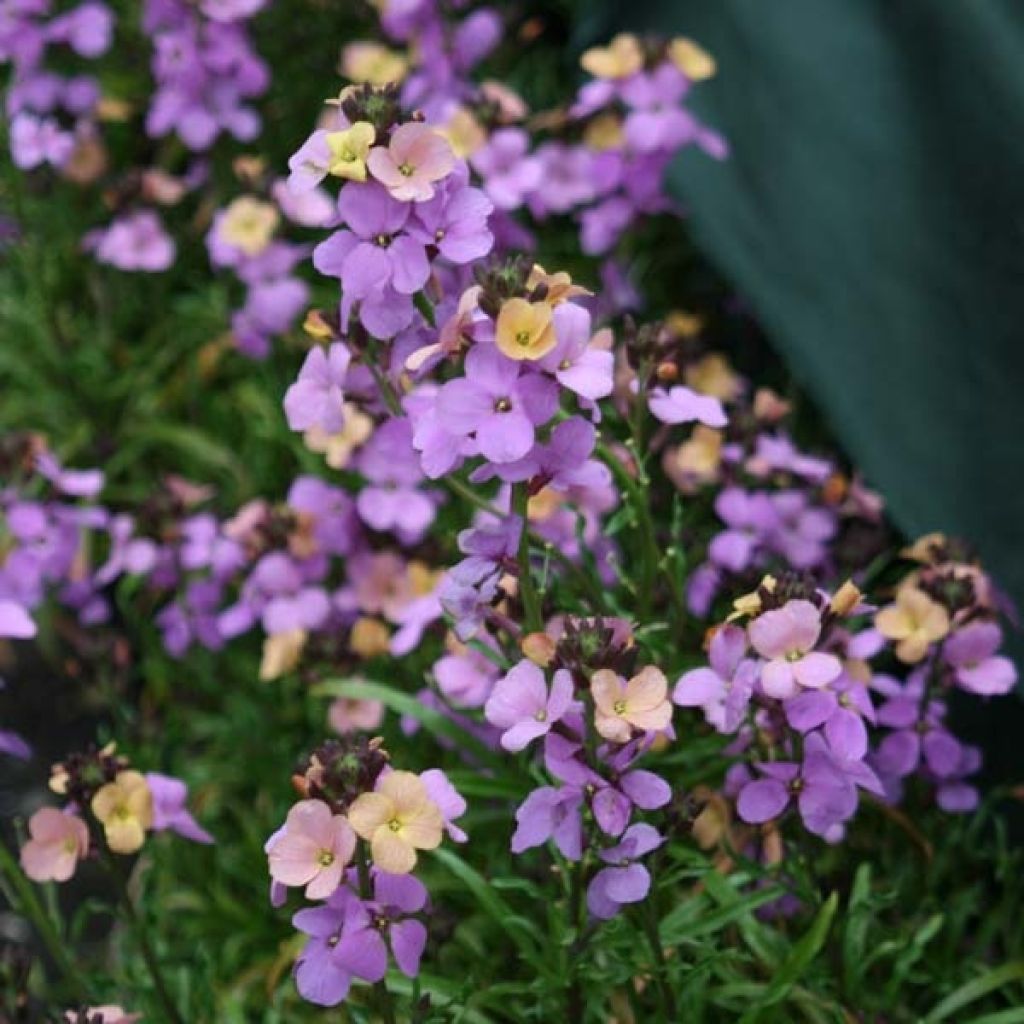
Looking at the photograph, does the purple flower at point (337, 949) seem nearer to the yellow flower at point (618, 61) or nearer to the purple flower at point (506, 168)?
the purple flower at point (506, 168)

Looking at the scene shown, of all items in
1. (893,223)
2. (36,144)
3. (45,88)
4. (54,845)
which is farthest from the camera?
(45,88)

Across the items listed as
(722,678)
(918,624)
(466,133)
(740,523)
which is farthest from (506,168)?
(722,678)

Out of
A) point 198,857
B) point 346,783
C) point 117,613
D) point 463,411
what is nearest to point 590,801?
point 346,783

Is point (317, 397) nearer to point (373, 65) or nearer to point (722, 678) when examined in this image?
point (722, 678)

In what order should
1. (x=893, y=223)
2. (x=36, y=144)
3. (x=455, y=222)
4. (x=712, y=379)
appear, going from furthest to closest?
(x=36, y=144) → (x=712, y=379) → (x=893, y=223) → (x=455, y=222)

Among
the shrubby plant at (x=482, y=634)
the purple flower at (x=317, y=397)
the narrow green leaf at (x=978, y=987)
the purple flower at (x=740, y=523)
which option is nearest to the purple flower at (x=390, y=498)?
the shrubby plant at (x=482, y=634)

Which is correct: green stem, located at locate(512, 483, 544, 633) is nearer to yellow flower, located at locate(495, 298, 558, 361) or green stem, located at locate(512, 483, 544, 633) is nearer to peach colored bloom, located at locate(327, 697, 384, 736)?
yellow flower, located at locate(495, 298, 558, 361)

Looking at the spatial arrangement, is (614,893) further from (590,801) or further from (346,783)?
(346,783)
